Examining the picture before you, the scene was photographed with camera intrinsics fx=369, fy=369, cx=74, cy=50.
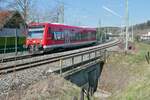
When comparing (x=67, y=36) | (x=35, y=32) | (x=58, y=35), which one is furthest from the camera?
(x=67, y=36)

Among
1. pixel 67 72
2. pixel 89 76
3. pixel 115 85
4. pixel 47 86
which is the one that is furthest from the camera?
pixel 115 85

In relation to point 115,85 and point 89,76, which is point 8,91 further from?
point 115,85

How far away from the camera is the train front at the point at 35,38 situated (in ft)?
112

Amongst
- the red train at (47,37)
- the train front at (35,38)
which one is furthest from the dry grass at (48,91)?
the train front at (35,38)

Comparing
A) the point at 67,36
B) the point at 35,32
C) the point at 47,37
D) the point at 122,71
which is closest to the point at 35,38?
the point at 35,32

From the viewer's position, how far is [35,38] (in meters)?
35.0

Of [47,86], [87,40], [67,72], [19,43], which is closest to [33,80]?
[47,86]

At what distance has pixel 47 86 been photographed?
1538 centimetres

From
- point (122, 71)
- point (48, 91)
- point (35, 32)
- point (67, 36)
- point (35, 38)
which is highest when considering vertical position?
point (35, 32)

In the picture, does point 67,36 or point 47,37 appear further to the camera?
A: point 67,36

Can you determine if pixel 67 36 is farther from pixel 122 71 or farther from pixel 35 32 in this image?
pixel 122 71

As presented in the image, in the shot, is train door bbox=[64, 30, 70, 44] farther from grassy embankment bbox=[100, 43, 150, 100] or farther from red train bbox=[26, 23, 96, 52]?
grassy embankment bbox=[100, 43, 150, 100]

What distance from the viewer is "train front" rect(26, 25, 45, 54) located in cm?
3424

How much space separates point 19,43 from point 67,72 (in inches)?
1037
